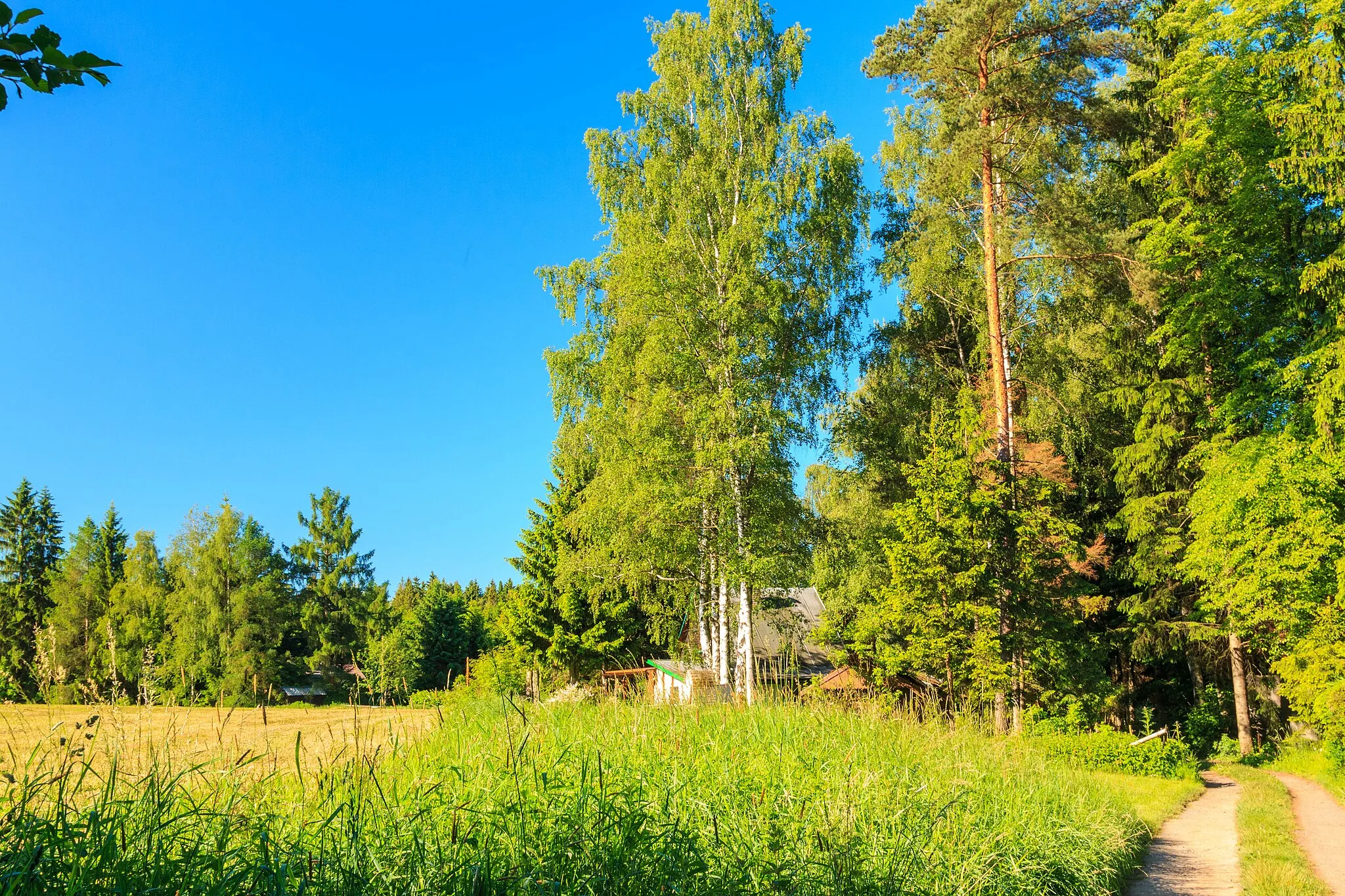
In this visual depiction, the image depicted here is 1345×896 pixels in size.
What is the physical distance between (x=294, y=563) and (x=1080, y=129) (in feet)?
137

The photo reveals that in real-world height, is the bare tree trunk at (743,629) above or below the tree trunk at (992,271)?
below

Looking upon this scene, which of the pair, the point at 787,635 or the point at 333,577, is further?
the point at 333,577

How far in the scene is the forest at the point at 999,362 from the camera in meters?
15.3

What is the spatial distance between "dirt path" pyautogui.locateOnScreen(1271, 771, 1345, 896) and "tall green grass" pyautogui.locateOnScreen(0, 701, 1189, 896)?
2406 millimetres

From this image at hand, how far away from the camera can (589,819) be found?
380 cm

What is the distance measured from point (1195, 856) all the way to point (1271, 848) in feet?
2.91

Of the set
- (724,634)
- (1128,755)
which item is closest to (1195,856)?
(1128,755)

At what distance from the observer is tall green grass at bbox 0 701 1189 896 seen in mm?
2979

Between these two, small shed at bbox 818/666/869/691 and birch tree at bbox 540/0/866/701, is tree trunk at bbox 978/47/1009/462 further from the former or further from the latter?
small shed at bbox 818/666/869/691

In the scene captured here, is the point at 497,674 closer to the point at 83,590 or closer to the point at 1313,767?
the point at 1313,767

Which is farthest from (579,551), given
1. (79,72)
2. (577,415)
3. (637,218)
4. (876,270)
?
(79,72)

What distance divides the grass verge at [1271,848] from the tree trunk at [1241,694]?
4.90 meters

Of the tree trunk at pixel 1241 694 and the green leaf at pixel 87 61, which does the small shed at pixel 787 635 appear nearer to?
the green leaf at pixel 87 61

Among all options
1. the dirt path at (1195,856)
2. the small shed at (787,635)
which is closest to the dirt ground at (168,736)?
the small shed at (787,635)
